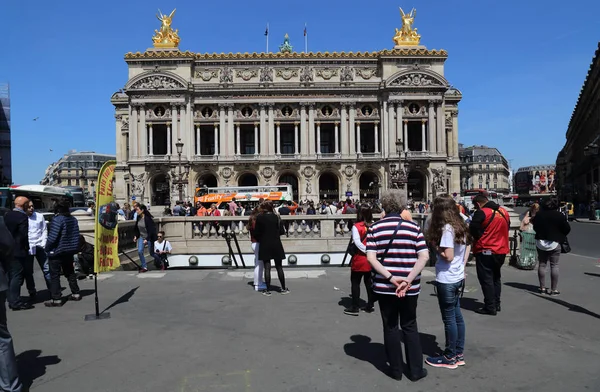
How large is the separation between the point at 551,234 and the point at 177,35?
191 feet

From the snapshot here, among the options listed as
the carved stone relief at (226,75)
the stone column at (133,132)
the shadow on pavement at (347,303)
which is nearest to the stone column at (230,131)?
the carved stone relief at (226,75)

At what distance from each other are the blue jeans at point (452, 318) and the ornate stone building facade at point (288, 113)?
49793 mm

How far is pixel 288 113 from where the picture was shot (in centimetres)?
5706

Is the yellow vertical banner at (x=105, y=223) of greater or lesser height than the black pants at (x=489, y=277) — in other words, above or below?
above

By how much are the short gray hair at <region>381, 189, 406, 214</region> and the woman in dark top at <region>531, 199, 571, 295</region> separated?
5.45 meters

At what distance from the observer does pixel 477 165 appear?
136m

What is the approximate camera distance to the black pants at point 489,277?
8030 millimetres

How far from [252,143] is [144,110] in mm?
14632

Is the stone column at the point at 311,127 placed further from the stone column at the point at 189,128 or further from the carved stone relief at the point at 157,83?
the carved stone relief at the point at 157,83

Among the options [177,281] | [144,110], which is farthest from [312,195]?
[177,281]

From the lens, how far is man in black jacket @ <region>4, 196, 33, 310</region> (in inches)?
342

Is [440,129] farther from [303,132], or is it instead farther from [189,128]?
[189,128]

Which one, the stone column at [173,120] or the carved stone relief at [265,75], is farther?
the carved stone relief at [265,75]

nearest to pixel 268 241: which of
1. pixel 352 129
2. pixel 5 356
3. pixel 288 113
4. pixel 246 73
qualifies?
pixel 5 356
